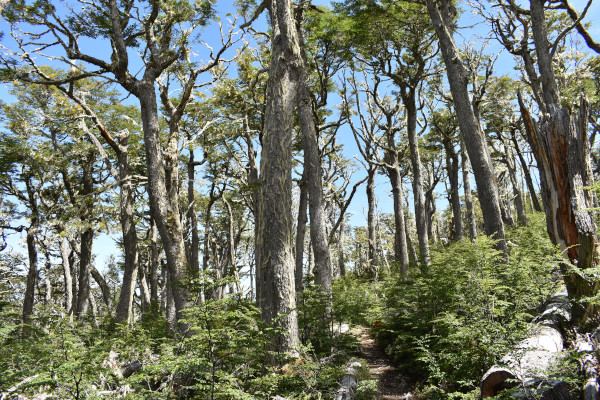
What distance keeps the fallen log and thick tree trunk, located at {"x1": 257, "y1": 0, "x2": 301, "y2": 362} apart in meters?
2.70

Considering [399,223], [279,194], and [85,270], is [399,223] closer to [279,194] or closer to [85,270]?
[279,194]

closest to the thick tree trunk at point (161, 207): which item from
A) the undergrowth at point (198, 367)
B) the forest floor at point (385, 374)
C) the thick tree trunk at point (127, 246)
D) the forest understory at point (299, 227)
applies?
the forest understory at point (299, 227)

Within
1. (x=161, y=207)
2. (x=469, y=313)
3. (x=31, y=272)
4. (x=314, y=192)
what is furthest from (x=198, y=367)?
(x=31, y=272)

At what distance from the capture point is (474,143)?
317 inches

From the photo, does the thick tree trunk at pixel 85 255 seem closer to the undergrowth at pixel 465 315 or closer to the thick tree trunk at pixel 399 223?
the undergrowth at pixel 465 315

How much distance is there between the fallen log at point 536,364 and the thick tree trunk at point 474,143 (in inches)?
115

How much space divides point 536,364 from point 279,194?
4214mm

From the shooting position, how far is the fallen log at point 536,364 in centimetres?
336

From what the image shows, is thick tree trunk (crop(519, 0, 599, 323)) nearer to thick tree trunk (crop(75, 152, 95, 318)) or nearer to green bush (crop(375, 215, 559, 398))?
green bush (crop(375, 215, 559, 398))

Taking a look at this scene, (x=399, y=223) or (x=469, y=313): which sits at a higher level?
(x=399, y=223)

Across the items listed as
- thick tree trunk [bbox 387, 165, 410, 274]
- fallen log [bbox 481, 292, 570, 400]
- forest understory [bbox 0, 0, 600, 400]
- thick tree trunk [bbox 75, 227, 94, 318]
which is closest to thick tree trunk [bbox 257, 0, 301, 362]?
forest understory [bbox 0, 0, 600, 400]

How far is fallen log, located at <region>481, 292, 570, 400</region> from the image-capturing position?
11.0 ft

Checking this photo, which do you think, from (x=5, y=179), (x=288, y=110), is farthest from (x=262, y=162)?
(x=5, y=179)

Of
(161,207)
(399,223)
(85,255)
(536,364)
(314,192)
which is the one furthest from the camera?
(85,255)
